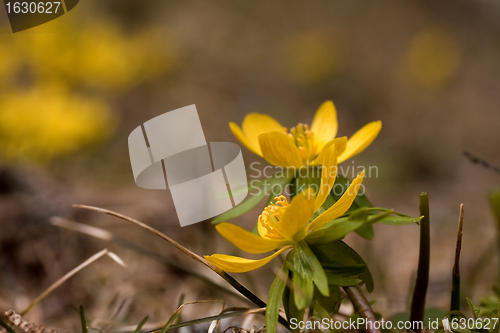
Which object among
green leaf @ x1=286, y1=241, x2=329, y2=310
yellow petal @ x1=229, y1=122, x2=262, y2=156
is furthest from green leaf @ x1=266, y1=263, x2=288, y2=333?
yellow petal @ x1=229, y1=122, x2=262, y2=156

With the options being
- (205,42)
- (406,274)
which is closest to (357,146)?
(406,274)

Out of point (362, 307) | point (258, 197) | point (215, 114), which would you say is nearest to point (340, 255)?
point (362, 307)

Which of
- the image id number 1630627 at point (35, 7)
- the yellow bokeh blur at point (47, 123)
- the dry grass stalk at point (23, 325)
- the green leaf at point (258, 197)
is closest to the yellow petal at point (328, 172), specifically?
the green leaf at point (258, 197)

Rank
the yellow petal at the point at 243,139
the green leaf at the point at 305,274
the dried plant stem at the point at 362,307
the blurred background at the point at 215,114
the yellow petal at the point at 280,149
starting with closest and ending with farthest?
1. the green leaf at the point at 305,274
2. the dried plant stem at the point at 362,307
3. the yellow petal at the point at 280,149
4. the yellow petal at the point at 243,139
5. the blurred background at the point at 215,114

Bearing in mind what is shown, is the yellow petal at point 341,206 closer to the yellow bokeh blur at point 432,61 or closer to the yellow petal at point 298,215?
the yellow petal at point 298,215

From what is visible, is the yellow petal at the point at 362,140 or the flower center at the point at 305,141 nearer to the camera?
the yellow petal at the point at 362,140

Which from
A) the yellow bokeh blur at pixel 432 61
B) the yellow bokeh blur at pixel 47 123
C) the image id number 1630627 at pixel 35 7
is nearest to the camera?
the image id number 1630627 at pixel 35 7

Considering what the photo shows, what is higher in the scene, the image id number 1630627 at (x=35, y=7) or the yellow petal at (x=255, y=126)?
the image id number 1630627 at (x=35, y=7)
